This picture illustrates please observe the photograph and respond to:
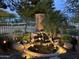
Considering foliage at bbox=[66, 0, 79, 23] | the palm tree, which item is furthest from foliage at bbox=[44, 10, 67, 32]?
foliage at bbox=[66, 0, 79, 23]

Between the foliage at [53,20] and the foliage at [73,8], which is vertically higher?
the foliage at [73,8]

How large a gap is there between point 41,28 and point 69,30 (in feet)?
11.4

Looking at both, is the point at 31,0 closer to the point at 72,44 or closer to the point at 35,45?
the point at 72,44

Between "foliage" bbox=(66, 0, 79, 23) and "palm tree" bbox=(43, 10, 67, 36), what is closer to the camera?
"foliage" bbox=(66, 0, 79, 23)

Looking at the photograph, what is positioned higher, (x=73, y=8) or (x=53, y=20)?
(x=73, y=8)

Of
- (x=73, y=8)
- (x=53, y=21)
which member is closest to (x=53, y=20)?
(x=53, y=21)

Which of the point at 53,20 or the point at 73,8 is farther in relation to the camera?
the point at 53,20

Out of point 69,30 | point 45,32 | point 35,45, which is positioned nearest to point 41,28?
point 45,32

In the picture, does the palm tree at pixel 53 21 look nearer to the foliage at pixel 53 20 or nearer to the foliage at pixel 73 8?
the foliage at pixel 53 20

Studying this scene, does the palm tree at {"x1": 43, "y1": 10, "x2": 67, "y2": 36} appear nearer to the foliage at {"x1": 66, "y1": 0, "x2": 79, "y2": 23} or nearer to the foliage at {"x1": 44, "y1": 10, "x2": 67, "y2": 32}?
the foliage at {"x1": 44, "y1": 10, "x2": 67, "y2": 32}

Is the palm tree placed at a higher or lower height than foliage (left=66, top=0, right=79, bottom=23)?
lower

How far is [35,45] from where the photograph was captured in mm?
11242

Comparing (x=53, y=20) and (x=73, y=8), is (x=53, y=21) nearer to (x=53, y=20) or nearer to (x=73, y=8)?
(x=53, y=20)

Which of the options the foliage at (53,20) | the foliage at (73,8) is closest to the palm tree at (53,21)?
the foliage at (53,20)
